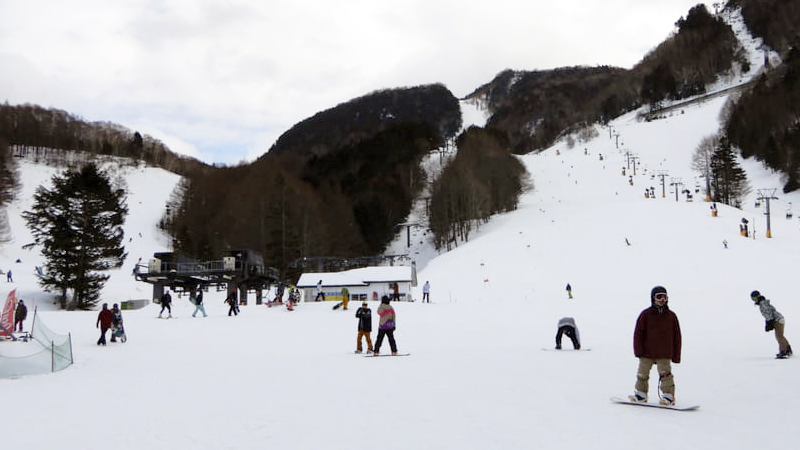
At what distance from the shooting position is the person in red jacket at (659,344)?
7973mm

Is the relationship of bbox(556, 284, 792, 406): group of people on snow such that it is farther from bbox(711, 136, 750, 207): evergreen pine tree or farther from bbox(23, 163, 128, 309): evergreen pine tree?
bbox(711, 136, 750, 207): evergreen pine tree

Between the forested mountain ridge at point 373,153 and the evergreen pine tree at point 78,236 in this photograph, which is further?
the forested mountain ridge at point 373,153

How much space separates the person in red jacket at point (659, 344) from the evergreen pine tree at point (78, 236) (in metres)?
40.1

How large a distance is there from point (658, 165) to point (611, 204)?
38.9 meters

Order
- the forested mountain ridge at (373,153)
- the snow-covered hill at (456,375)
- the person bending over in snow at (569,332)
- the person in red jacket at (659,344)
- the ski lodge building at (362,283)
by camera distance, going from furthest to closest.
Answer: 1. the forested mountain ridge at (373,153)
2. the ski lodge building at (362,283)
3. the person bending over in snow at (569,332)
4. the person in red jacket at (659,344)
5. the snow-covered hill at (456,375)

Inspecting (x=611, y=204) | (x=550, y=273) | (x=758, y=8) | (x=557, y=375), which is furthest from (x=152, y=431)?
(x=758, y=8)

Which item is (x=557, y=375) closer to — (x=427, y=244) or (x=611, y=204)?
(x=611, y=204)

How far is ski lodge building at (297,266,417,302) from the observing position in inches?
1576

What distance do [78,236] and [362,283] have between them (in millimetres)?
20423

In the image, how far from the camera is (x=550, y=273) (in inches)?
1705

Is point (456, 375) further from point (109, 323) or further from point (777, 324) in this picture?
point (109, 323)

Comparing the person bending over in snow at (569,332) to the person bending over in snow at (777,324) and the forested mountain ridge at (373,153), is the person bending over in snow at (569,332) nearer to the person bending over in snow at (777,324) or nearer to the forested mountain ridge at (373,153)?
the person bending over in snow at (777,324)

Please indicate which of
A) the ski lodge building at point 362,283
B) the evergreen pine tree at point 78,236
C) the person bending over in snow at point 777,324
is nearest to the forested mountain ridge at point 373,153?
the ski lodge building at point 362,283

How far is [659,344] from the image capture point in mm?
8000
